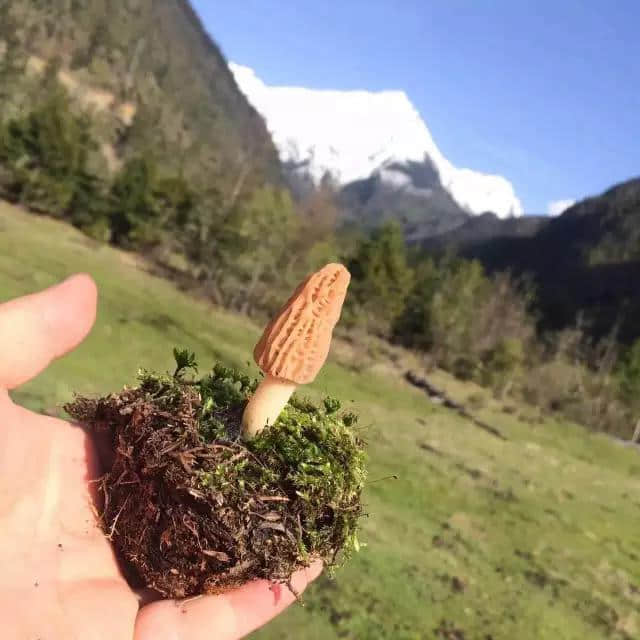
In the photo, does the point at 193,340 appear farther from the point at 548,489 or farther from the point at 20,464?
the point at 20,464

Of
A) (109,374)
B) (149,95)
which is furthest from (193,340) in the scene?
(149,95)

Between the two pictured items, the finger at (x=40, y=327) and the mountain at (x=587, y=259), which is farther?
the mountain at (x=587, y=259)

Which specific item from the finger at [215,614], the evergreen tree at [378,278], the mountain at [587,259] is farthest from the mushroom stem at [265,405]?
the mountain at [587,259]

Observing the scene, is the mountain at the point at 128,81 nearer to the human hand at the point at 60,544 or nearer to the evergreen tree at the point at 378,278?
the evergreen tree at the point at 378,278

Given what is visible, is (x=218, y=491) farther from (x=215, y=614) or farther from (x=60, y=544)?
(x=60, y=544)

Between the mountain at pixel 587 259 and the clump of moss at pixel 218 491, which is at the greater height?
the mountain at pixel 587 259

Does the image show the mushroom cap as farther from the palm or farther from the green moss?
the palm

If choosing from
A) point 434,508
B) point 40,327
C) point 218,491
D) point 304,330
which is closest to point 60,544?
point 218,491

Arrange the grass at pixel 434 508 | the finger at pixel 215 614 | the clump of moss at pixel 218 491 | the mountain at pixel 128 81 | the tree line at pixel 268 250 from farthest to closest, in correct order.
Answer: the mountain at pixel 128 81
the tree line at pixel 268 250
the grass at pixel 434 508
the finger at pixel 215 614
the clump of moss at pixel 218 491
